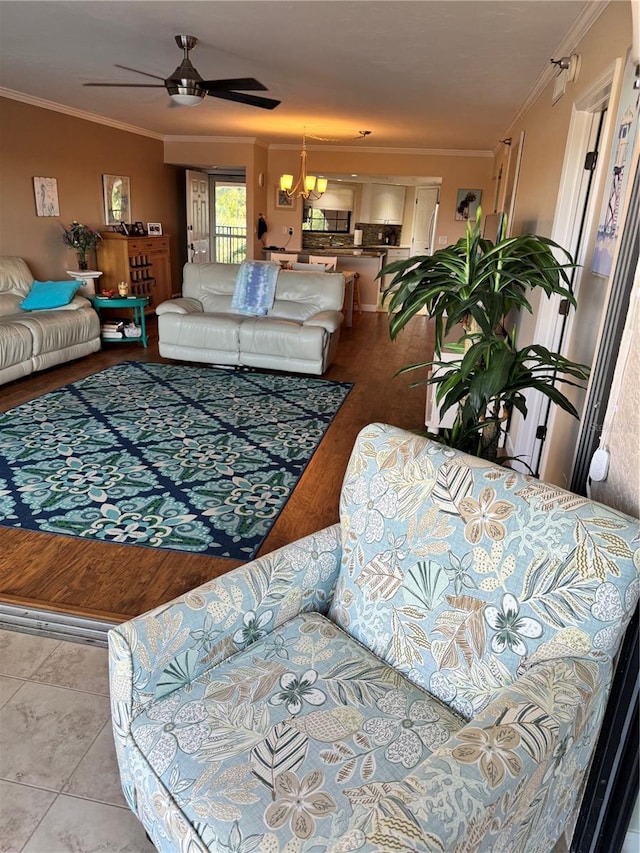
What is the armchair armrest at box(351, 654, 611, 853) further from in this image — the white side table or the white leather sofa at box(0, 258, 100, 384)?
the white side table

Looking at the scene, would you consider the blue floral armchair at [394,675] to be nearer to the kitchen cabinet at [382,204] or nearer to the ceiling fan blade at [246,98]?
the ceiling fan blade at [246,98]

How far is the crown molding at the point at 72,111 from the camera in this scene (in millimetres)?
5402

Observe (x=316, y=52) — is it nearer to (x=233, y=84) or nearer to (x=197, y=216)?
(x=233, y=84)

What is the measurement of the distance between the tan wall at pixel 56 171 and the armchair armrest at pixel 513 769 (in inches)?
241

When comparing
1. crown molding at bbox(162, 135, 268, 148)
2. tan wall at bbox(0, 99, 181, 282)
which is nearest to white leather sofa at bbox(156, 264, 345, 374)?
tan wall at bbox(0, 99, 181, 282)

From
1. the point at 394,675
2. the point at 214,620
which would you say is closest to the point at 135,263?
the point at 214,620

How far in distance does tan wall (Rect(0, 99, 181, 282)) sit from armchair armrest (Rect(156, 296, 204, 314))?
1618 millimetres

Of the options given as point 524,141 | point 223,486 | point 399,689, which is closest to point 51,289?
point 223,486

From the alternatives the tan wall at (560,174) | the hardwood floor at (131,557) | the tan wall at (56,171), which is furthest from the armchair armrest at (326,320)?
the tan wall at (56,171)

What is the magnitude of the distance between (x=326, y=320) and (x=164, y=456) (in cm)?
240

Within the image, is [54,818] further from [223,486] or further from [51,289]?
[51,289]

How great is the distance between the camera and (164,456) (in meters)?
3.40

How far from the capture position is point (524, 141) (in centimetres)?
479

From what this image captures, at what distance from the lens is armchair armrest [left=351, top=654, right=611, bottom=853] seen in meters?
0.84
